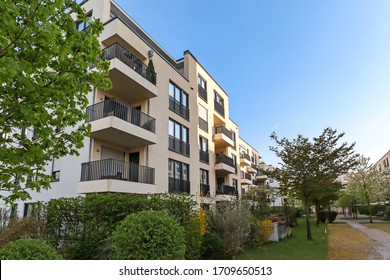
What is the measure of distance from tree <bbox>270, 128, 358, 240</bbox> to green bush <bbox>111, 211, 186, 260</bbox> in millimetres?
12731

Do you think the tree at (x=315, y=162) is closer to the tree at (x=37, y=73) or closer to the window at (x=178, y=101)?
the window at (x=178, y=101)

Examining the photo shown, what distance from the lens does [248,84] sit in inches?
683

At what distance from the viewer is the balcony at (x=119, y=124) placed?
1289 centimetres

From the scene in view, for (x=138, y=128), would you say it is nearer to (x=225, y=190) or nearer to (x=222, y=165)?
(x=222, y=165)

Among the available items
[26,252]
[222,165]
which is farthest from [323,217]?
[26,252]

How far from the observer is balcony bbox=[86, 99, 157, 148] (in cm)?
1289

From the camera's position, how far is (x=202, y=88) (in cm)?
2486

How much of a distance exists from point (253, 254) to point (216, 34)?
1208 centimetres

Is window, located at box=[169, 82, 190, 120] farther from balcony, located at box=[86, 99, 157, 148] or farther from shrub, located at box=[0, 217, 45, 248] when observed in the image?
shrub, located at box=[0, 217, 45, 248]

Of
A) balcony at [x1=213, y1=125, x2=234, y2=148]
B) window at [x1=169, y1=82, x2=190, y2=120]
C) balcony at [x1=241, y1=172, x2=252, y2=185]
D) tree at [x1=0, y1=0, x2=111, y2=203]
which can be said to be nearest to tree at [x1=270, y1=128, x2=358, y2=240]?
window at [x1=169, y1=82, x2=190, y2=120]

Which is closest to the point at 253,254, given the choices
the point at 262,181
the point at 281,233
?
the point at 281,233

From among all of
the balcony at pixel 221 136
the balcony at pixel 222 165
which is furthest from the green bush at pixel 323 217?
the balcony at pixel 221 136

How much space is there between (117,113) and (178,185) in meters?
7.18

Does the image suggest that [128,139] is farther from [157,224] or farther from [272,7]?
[272,7]
